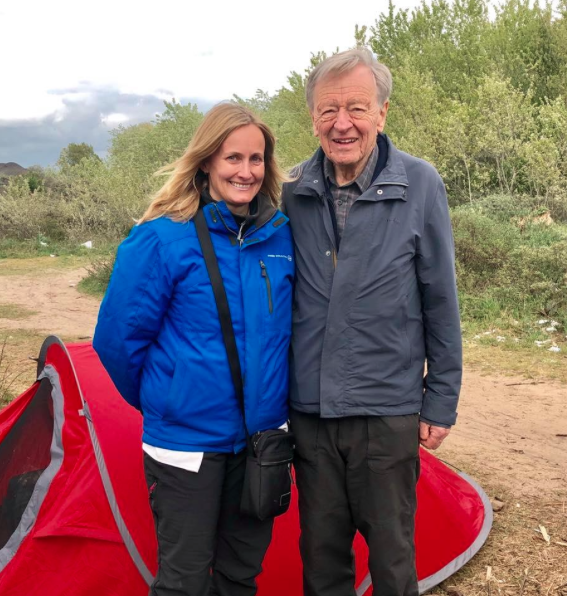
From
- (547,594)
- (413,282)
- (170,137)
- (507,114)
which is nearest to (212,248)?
(413,282)

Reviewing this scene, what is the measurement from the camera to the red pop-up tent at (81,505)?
8.11ft

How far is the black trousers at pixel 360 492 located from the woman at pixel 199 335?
0.18 metres

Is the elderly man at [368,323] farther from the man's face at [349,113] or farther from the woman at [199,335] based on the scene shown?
the woman at [199,335]

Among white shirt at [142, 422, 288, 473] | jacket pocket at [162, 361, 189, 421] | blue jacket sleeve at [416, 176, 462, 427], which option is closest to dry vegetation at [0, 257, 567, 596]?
blue jacket sleeve at [416, 176, 462, 427]

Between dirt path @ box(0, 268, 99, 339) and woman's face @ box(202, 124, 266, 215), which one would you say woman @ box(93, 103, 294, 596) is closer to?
woman's face @ box(202, 124, 266, 215)

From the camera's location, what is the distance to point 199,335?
2.02m

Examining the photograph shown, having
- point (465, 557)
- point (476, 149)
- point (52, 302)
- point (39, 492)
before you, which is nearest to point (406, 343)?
point (39, 492)

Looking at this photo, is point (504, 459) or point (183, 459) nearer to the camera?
point (183, 459)

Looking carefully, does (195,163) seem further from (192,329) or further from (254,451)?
(254,451)

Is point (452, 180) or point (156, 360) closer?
point (156, 360)

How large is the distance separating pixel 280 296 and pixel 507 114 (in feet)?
44.4

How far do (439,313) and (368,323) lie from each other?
245 millimetres

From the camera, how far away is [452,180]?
15.4 metres

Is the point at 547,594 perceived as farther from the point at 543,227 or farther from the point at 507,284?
the point at 543,227
